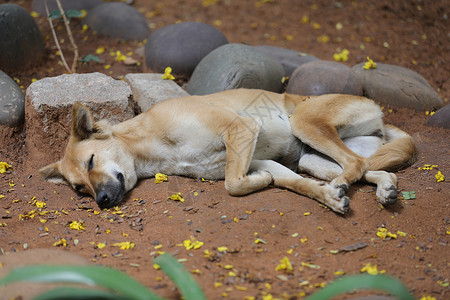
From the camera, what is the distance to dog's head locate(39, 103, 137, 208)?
4.21 m

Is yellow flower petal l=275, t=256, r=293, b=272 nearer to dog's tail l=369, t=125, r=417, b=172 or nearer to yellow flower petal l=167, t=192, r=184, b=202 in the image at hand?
yellow flower petal l=167, t=192, r=184, b=202

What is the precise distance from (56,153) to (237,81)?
221 cm

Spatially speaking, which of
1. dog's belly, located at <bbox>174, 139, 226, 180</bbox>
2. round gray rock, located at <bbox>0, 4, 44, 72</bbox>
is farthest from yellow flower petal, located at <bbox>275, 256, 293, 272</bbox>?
round gray rock, located at <bbox>0, 4, 44, 72</bbox>

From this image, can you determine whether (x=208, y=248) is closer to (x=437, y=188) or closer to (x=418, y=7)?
(x=437, y=188)

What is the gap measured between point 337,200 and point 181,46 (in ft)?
11.7

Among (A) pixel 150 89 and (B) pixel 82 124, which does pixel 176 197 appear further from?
(A) pixel 150 89

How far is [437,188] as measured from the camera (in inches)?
163

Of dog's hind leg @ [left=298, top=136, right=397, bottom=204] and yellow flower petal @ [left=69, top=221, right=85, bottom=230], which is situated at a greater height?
dog's hind leg @ [left=298, top=136, right=397, bottom=204]

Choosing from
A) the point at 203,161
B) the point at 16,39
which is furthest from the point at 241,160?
the point at 16,39

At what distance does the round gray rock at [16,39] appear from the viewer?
6094 millimetres

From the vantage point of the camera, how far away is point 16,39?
619 centimetres

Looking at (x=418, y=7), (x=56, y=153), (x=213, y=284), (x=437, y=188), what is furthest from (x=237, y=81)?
(x=418, y=7)

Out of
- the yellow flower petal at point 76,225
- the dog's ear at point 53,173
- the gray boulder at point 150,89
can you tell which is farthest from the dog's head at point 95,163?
the gray boulder at point 150,89

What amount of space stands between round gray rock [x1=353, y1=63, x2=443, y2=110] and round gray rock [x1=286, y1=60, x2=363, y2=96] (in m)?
0.21
